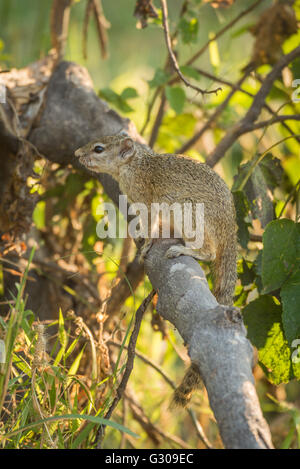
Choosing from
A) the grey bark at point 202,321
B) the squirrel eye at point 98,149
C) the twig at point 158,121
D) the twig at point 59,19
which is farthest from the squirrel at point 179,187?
the twig at point 59,19

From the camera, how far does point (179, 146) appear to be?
12.1 feet

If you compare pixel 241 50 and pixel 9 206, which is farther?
pixel 241 50

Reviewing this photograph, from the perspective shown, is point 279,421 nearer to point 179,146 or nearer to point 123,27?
point 179,146

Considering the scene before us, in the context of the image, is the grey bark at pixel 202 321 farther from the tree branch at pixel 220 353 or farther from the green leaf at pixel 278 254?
the green leaf at pixel 278 254

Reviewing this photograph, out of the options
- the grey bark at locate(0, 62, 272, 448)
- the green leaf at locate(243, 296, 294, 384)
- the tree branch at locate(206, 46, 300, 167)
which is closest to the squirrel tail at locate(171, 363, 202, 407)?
the grey bark at locate(0, 62, 272, 448)

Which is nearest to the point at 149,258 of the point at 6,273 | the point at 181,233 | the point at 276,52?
the point at 181,233

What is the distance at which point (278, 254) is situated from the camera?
1.92 m

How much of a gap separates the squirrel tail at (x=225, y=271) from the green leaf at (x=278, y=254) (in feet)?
0.82

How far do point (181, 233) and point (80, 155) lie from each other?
2.20ft

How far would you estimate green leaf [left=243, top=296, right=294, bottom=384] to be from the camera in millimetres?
2006

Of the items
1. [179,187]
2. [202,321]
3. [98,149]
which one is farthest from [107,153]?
[202,321]

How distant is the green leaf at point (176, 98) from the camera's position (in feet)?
9.04

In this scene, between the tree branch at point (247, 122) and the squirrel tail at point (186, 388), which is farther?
the tree branch at point (247, 122)

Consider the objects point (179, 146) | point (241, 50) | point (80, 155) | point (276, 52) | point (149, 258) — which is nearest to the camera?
point (149, 258)
